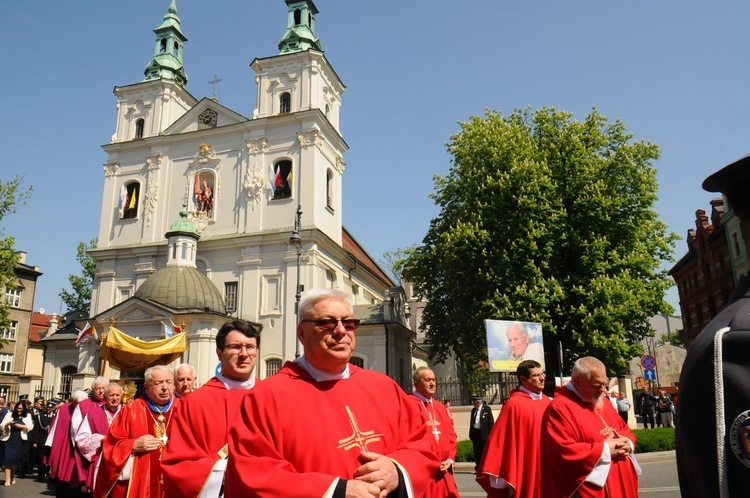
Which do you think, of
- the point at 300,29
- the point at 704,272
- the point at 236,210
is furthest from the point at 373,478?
the point at 704,272

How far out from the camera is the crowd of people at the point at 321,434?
3.02m

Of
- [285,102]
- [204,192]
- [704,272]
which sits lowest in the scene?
[704,272]

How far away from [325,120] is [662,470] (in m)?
27.3

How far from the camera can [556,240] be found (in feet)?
81.8

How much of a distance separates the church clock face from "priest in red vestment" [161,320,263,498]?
3491cm

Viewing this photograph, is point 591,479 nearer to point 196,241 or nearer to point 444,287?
point 444,287

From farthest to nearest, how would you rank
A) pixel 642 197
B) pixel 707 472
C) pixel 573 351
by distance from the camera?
pixel 642 197
pixel 573 351
pixel 707 472

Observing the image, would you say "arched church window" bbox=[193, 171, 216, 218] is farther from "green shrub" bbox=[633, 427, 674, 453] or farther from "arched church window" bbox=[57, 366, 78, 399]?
"green shrub" bbox=[633, 427, 674, 453]

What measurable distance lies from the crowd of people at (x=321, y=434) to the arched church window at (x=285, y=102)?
29.7 meters

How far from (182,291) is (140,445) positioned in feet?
86.0

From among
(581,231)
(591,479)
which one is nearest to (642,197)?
(581,231)

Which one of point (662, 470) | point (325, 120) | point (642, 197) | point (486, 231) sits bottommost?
point (662, 470)

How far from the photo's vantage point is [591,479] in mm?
5355

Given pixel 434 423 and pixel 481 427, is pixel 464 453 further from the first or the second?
pixel 434 423
